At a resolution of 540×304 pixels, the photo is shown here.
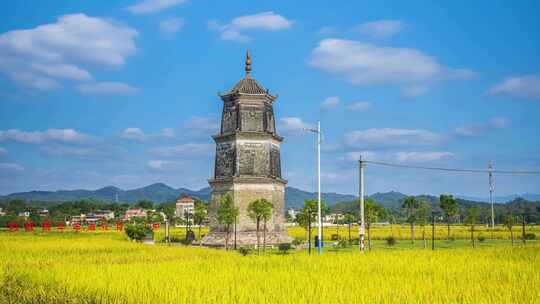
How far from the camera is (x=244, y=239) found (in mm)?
42219

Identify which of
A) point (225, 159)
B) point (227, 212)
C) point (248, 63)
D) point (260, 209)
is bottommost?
point (227, 212)

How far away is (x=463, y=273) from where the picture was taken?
17.0m

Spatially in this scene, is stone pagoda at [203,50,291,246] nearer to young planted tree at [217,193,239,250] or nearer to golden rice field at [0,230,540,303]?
young planted tree at [217,193,239,250]

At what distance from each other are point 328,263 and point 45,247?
2066cm

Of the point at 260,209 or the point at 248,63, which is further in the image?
the point at 248,63

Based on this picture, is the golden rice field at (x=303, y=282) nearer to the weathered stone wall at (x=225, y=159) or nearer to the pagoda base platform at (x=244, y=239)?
the pagoda base platform at (x=244, y=239)

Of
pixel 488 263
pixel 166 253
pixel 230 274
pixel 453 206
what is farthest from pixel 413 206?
pixel 230 274

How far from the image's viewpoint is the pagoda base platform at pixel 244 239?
138ft

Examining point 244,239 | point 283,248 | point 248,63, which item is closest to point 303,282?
point 283,248

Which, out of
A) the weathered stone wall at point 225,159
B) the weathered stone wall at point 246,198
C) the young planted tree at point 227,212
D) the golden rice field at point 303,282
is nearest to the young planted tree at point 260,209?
the young planted tree at point 227,212

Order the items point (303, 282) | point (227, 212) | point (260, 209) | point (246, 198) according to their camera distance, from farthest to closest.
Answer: point (246, 198)
point (227, 212)
point (260, 209)
point (303, 282)

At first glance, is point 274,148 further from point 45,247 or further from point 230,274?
point 230,274

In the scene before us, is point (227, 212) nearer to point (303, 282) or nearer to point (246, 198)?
point (246, 198)

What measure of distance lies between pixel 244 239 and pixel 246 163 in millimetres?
5906
